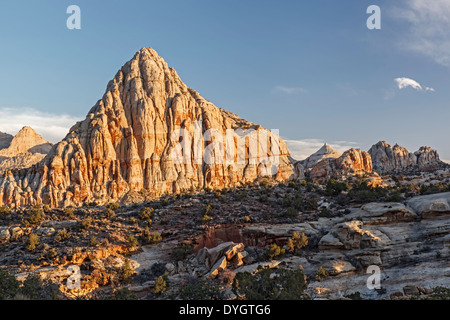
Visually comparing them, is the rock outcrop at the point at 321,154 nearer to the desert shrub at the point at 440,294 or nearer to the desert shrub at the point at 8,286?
the desert shrub at the point at 440,294

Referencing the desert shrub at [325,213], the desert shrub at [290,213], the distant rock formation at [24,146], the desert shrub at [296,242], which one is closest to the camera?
the desert shrub at [296,242]

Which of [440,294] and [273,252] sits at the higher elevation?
[273,252]

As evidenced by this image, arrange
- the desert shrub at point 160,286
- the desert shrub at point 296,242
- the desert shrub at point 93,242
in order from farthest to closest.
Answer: the desert shrub at point 296,242 < the desert shrub at point 93,242 < the desert shrub at point 160,286

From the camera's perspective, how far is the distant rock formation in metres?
124

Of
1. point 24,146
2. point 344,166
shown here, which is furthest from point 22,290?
point 24,146

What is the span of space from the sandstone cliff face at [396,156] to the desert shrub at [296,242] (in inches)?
4383

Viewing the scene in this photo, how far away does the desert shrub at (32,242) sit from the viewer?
26.5 metres

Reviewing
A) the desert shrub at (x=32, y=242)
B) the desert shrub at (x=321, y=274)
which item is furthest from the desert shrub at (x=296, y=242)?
the desert shrub at (x=32, y=242)

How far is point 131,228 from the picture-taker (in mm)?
32594

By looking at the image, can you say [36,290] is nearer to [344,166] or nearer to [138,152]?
[138,152]

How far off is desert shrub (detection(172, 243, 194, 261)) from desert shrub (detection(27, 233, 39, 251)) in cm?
1132

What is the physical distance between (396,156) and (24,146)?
521 ft

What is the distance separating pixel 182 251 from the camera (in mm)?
28297
